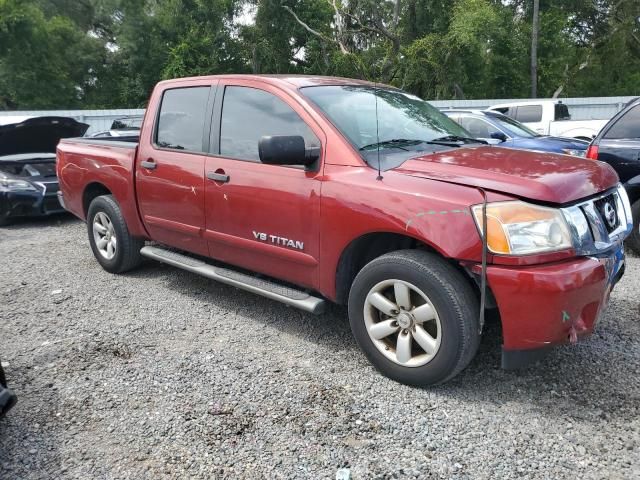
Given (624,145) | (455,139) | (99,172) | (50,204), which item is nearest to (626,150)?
(624,145)

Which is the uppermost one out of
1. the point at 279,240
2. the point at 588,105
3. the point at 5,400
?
the point at 588,105

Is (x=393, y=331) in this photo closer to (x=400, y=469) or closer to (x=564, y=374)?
→ (x=400, y=469)

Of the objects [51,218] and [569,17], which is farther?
[569,17]

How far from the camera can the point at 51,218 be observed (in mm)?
8773

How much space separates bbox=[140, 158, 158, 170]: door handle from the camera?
4457 mm

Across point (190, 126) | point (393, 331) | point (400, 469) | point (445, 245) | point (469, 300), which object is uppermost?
point (190, 126)

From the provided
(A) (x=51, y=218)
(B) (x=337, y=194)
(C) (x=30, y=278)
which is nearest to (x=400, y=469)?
(B) (x=337, y=194)

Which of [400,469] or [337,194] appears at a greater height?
[337,194]

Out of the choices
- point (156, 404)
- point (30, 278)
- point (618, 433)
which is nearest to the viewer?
point (618, 433)

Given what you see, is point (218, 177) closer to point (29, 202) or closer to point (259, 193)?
point (259, 193)

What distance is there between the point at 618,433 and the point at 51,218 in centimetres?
865

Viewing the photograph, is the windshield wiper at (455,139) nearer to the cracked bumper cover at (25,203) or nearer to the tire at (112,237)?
the tire at (112,237)

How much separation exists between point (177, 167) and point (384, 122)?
1.69 m

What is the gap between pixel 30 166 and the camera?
838cm
